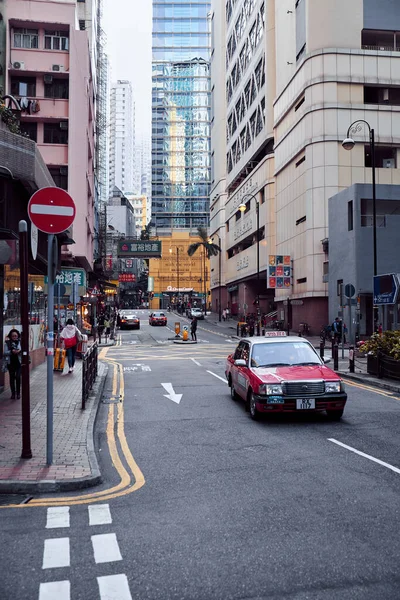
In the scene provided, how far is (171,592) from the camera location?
13.1ft

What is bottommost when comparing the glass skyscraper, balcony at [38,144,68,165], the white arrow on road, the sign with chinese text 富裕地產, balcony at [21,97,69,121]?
the white arrow on road

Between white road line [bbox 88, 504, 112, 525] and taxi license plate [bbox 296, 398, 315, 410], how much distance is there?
5.07 m

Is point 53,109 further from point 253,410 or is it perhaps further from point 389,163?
point 253,410

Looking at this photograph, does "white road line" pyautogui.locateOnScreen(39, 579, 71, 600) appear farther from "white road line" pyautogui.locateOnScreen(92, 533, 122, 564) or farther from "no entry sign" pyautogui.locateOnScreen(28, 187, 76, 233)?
"no entry sign" pyautogui.locateOnScreen(28, 187, 76, 233)

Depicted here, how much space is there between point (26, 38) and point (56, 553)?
41.9 m

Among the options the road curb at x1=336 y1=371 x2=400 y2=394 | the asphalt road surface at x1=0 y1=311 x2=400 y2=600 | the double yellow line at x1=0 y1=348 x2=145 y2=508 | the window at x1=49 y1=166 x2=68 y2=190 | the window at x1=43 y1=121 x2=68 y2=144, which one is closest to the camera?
the asphalt road surface at x1=0 y1=311 x2=400 y2=600

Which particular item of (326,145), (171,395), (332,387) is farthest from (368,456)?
(326,145)

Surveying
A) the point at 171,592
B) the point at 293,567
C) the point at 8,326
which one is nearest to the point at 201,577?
the point at 171,592

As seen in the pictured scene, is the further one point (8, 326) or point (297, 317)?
point (297, 317)

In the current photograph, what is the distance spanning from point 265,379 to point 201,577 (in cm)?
642

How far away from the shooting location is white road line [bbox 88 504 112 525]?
5473 millimetres

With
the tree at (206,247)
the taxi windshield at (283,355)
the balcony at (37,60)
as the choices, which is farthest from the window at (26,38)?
the tree at (206,247)

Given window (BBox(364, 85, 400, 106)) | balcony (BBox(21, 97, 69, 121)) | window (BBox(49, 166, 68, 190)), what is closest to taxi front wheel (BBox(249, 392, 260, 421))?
window (BBox(49, 166, 68, 190))

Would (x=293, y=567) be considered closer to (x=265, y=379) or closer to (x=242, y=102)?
(x=265, y=379)
